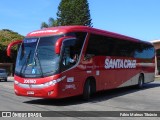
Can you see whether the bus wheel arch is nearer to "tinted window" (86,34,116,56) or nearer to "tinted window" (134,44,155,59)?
"tinted window" (86,34,116,56)

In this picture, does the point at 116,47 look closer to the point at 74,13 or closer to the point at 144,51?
the point at 144,51

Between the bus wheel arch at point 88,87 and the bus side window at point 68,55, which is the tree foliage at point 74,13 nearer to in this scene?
the bus wheel arch at point 88,87

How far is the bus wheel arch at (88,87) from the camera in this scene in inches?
664

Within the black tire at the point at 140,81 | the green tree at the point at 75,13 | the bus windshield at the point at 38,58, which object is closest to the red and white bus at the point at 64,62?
the bus windshield at the point at 38,58

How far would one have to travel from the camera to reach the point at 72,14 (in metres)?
74.3

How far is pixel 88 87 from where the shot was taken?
671 inches

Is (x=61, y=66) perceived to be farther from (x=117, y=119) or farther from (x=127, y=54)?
(x=127, y=54)

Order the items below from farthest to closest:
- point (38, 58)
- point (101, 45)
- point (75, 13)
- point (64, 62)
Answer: point (75, 13) → point (101, 45) → point (38, 58) → point (64, 62)

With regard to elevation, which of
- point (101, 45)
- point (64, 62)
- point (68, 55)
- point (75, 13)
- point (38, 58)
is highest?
point (75, 13)

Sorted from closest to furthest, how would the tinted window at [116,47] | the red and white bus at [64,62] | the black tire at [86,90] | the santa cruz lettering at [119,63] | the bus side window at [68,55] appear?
the red and white bus at [64,62]
the bus side window at [68,55]
the black tire at [86,90]
the tinted window at [116,47]
the santa cruz lettering at [119,63]

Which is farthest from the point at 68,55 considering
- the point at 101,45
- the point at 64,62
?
the point at 101,45

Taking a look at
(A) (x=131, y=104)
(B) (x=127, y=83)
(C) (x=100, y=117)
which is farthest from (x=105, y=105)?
(B) (x=127, y=83)

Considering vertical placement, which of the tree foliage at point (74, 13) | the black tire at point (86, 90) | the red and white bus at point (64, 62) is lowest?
the black tire at point (86, 90)

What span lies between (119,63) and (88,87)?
4.25 m
